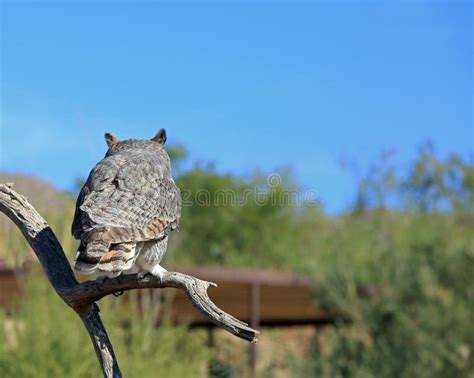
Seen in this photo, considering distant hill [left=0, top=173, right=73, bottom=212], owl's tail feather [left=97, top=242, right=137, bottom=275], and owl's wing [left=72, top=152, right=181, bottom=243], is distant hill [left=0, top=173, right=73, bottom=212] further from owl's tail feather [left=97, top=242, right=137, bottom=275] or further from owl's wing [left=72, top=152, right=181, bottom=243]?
owl's tail feather [left=97, top=242, right=137, bottom=275]

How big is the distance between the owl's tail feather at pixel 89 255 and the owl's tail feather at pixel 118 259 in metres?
0.02

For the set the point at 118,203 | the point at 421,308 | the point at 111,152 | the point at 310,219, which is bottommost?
the point at 118,203

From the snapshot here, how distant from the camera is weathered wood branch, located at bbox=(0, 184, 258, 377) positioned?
13.5ft

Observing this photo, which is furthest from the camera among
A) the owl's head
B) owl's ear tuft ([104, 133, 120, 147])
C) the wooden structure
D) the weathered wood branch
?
the wooden structure

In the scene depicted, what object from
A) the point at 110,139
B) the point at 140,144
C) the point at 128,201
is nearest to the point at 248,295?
the point at 110,139

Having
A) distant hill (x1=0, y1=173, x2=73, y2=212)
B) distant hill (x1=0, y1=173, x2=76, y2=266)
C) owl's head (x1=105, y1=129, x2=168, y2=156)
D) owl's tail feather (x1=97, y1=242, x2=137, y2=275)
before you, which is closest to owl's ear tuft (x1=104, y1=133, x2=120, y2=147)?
owl's head (x1=105, y1=129, x2=168, y2=156)

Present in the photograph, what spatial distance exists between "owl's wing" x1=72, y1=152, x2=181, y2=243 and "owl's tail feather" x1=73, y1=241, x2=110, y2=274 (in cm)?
4

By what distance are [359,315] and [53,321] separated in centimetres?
688

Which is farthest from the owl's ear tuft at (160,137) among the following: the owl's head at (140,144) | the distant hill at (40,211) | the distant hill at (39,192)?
the distant hill at (39,192)

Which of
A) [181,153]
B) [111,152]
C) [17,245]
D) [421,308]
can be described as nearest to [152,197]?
[111,152]

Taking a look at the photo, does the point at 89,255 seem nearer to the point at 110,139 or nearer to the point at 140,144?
the point at 140,144

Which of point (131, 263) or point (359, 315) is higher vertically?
point (359, 315)

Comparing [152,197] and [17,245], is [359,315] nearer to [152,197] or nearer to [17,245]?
[17,245]

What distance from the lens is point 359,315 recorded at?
16.6m
